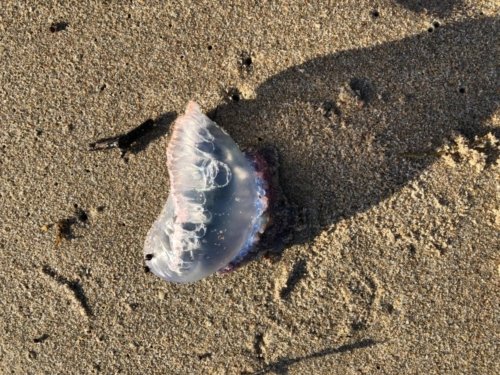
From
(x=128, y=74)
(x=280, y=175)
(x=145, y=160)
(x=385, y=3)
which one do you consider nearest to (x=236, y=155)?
(x=280, y=175)

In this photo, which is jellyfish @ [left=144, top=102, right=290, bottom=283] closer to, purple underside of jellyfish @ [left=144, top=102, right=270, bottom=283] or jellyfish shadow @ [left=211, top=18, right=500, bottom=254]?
purple underside of jellyfish @ [left=144, top=102, right=270, bottom=283]

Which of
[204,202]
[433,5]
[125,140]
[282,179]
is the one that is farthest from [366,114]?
[125,140]

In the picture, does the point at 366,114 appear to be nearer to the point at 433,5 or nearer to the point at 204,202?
the point at 433,5

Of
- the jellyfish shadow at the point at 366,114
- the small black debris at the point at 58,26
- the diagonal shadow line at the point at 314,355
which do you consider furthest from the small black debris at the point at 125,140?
the diagonal shadow line at the point at 314,355

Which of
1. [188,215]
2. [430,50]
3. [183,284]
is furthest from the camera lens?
[183,284]

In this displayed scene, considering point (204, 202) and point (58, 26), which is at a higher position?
point (58, 26)

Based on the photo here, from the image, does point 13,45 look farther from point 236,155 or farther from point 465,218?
point 465,218
